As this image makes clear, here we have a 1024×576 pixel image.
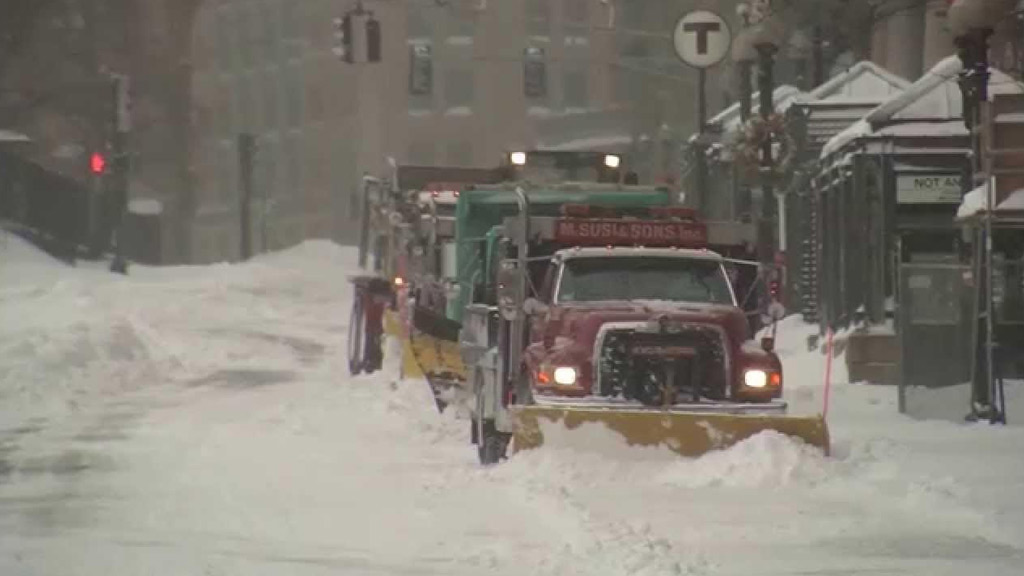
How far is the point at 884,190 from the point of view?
1176 inches

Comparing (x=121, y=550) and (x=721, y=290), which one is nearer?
(x=121, y=550)

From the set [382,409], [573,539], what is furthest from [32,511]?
[382,409]

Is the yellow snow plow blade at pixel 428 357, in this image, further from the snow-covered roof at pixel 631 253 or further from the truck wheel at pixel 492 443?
the snow-covered roof at pixel 631 253

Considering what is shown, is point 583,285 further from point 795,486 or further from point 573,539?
point 573,539

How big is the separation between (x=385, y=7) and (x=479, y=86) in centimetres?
953

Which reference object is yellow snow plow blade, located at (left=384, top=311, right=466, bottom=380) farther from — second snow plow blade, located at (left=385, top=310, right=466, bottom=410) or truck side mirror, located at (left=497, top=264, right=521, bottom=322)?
truck side mirror, located at (left=497, top=264, right=521, bottom=322)

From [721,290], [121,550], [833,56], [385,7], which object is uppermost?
[385,7]

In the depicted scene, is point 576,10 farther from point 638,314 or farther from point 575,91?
point 638,314

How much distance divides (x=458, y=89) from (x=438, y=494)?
277 feet

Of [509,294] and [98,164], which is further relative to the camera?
[98,164]

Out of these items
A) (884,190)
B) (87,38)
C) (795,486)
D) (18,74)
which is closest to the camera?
(795,486)

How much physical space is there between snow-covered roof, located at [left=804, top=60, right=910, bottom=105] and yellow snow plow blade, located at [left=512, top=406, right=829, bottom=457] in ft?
61.6

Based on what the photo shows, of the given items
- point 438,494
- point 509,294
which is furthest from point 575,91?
point 438,494

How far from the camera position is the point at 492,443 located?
1931 cm
